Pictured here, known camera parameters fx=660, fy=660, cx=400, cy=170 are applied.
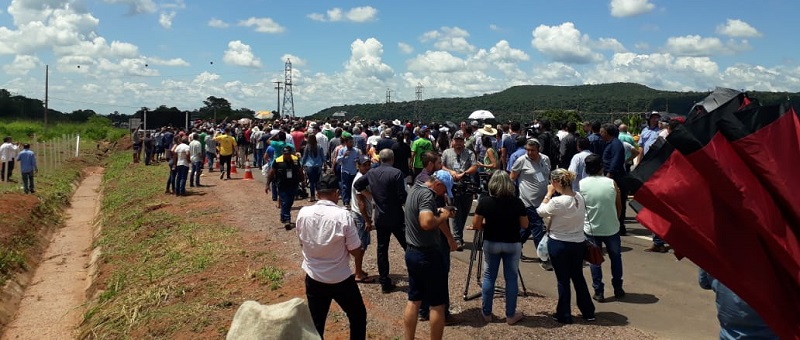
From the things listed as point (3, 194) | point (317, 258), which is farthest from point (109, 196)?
point (317, 258)

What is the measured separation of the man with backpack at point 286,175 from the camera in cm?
1241

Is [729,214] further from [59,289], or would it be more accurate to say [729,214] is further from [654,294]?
[59,289]

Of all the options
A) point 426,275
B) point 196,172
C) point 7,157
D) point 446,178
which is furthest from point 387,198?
point 7,157

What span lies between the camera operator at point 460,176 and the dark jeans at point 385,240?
71.7 inches

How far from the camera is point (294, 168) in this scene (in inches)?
492

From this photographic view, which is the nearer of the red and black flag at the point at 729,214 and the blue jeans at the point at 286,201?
the red and black flag at the point at 729,214

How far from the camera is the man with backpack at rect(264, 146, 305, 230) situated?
1241cm

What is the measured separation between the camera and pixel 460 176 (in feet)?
34.3

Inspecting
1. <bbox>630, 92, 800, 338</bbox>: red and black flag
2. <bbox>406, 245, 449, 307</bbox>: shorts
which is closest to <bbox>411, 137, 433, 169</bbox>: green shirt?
<bbox>406, 245, 449, 307</bbox>: shorts

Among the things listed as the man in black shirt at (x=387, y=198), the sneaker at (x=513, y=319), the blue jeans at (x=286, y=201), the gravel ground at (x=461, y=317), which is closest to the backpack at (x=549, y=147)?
the gravel ground at (x=461, y=317)

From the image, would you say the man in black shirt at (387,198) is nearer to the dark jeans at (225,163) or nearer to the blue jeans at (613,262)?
the blue jeans at (613,262)

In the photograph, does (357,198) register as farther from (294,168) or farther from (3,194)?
(3,194)

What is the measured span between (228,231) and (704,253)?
1192 cm

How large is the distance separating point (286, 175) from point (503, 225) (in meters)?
6.61
